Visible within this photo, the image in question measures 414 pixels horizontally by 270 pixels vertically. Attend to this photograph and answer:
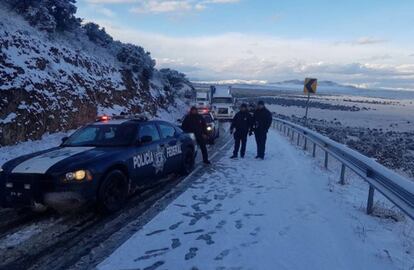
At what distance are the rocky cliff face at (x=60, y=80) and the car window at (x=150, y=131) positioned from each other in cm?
673

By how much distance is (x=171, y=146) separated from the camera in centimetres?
995

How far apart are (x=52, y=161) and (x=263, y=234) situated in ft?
11.8

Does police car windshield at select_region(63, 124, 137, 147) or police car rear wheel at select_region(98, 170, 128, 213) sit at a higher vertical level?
police car windshield at select_region(63, 124, 137, 147)

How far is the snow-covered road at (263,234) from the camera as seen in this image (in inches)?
201

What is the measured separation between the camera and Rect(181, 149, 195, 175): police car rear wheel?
10742 millimetres

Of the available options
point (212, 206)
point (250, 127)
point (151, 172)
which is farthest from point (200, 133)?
point (212, 206)

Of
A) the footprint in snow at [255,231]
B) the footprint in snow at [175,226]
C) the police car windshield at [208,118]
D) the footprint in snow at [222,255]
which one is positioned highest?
the police car windshield at [208,118]

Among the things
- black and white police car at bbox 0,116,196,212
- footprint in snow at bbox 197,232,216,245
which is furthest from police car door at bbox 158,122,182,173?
footprint in snow at bbox 197,232,216,245

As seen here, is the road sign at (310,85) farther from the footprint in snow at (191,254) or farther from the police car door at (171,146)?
the footprint in snow at (191,254)

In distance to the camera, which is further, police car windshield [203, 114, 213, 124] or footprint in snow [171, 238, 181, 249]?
police car windshield [203, 114, 213, 124]

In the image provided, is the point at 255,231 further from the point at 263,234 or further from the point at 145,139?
the point at 145,139

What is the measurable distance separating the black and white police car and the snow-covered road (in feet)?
3.21

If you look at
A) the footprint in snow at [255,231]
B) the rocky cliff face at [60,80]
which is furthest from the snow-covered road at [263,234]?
the rocky cliff face at [60,80]

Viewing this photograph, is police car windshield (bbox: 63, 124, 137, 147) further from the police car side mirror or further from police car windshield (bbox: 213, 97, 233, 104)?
police car windshield (bbox: 213, 97, 233, 104)
